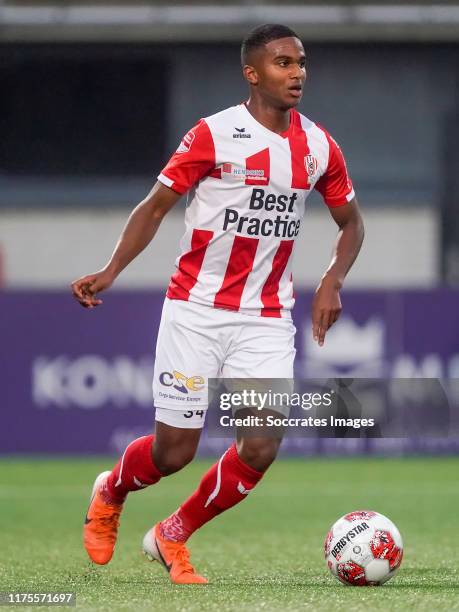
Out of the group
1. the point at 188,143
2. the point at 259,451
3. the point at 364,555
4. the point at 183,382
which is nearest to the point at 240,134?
the point at 188,143

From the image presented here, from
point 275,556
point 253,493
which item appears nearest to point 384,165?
point 253,493

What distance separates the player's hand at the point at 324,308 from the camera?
5.79 m

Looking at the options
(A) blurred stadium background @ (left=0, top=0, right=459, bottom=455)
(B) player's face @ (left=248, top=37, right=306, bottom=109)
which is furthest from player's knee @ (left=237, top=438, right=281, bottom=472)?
(A) blurred stadium background @ (left=0, top=0, right=459, bottom=455)

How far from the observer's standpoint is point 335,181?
601 centimetres

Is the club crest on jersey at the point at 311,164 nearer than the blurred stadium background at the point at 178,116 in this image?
Yes

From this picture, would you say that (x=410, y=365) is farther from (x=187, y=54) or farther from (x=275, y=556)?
(x=187, y=54)

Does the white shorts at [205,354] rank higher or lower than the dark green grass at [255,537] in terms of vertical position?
higher

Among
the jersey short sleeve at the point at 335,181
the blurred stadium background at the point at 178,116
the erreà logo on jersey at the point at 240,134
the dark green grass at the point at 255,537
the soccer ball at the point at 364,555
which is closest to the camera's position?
the dark green grass at the point at 255,537

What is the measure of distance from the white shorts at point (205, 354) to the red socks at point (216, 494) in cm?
22

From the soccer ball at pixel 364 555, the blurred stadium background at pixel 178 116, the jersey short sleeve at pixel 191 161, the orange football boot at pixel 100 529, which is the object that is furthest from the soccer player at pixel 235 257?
the blurred stadium background at pixel 178 116

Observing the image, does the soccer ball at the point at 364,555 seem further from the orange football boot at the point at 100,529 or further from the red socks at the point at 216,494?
the orange football boot at the point at 100,529

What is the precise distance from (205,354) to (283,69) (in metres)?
1.13

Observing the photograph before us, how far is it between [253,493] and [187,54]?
930cm

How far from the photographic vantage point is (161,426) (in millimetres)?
5859
